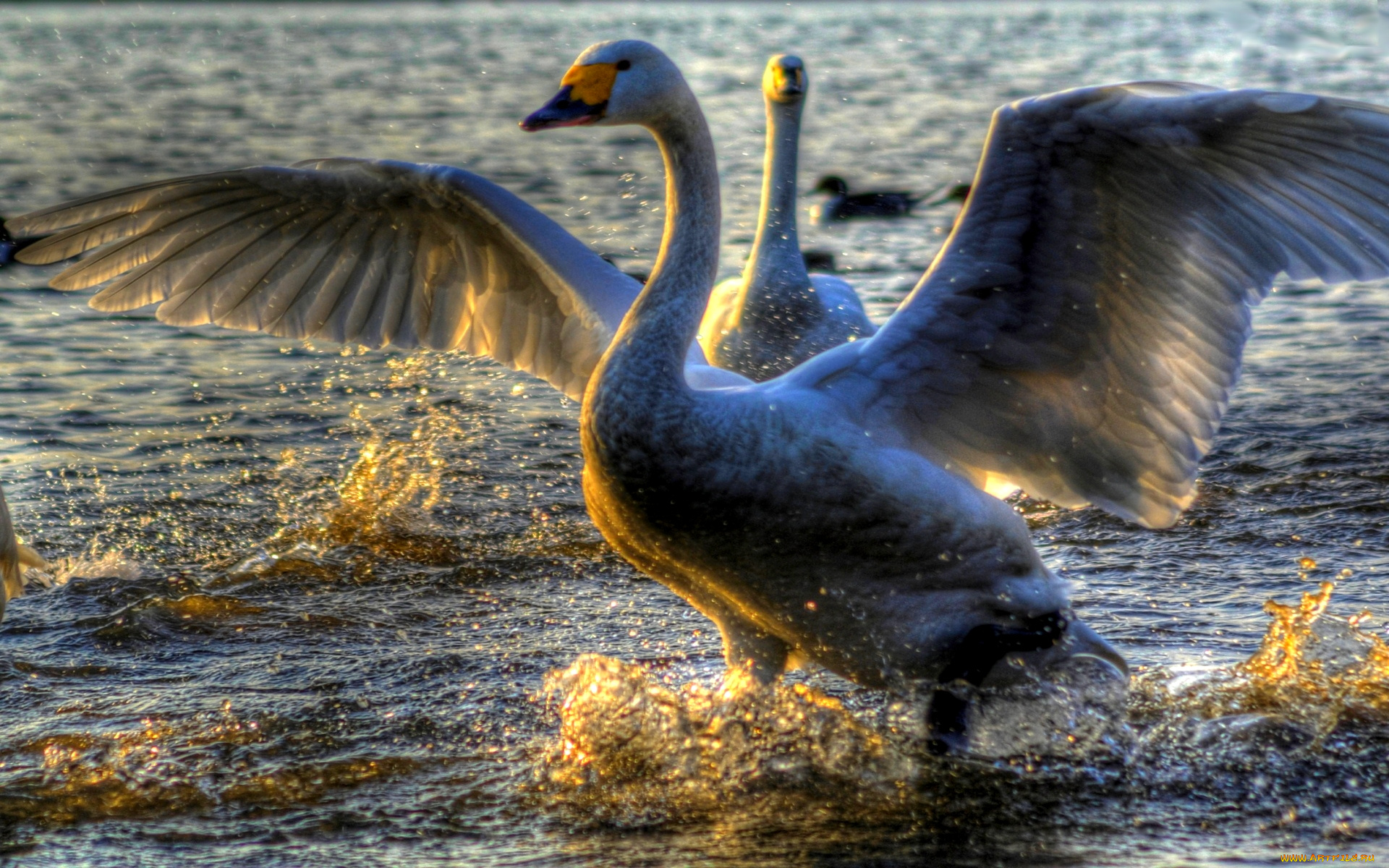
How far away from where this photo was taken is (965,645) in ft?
13.9

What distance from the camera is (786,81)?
275 inches

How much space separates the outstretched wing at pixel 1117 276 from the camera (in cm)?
372

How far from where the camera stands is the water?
3891 millimetres

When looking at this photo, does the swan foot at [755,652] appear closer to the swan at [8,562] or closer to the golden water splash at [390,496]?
the golden water splash at [390,496]

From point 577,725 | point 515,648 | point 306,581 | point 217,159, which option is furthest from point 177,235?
point 217,159

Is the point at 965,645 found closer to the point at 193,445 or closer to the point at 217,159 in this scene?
the point at 193,445

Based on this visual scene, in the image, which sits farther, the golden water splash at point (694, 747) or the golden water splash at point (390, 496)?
the golden water splash at point (390, 496)

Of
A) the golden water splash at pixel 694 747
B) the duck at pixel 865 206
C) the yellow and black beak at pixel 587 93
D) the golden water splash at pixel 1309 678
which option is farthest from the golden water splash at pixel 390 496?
the duck at pixel 865 206

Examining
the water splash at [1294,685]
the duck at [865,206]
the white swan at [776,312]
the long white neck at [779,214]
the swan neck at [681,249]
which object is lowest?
the duck at [865,206]

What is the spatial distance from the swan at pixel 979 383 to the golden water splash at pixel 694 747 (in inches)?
6.5

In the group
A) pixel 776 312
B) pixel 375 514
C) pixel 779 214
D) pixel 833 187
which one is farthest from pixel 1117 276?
pixel 833 187

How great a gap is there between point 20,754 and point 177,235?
1.88 metres

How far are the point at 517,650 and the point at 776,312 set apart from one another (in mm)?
1748

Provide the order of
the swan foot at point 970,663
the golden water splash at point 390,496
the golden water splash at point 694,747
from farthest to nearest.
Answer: the golden water splash at point 390,496, the swan foot at point 970,663, the golden water splash at point 694,747
